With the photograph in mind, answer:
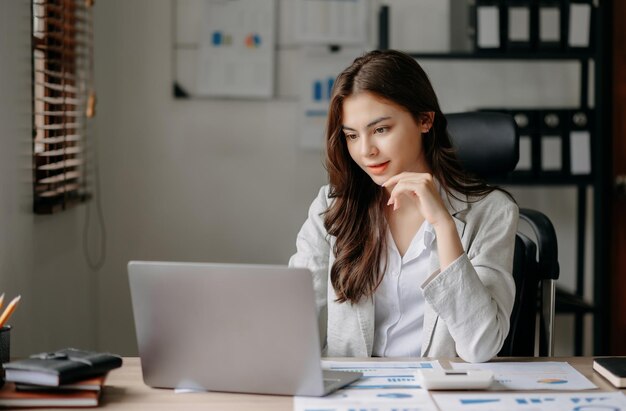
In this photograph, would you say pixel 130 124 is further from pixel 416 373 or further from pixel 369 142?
pixel 416 373

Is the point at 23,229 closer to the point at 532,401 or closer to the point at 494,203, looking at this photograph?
the point at 494,203

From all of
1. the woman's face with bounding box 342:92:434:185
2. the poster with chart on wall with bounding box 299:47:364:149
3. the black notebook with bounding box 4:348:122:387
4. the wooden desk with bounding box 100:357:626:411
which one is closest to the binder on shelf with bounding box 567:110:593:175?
the poster with chart on wall with bounding box 299:47:364:149

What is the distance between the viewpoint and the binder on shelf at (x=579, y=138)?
3227 millimetres

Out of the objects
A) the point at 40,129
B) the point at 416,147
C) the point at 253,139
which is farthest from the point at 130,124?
the point at 416,147

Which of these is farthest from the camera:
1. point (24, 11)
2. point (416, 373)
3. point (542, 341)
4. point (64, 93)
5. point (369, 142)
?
point (64, 93)

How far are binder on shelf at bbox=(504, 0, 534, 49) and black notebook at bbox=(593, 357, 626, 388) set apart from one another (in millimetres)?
1845

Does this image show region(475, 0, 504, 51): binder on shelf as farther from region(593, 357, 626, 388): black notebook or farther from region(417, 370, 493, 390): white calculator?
region(417, 370, 493, 390): white calculator

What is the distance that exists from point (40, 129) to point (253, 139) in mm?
1064

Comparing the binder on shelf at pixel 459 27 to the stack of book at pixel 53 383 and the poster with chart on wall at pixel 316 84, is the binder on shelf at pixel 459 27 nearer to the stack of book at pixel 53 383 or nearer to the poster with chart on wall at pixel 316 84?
the poster with chart on wall at pixel 316 84

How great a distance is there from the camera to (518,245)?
197 cm

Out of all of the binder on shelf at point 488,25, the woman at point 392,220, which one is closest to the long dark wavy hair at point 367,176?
the woman at point 392,220

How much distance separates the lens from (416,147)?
1859 millimetres

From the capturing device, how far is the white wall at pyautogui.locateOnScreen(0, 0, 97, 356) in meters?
2.21

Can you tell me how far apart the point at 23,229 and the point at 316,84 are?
4.85 feet
